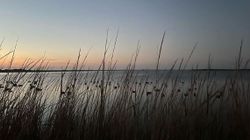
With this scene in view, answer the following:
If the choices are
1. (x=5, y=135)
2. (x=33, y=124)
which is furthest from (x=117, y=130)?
(x=5, y=135)

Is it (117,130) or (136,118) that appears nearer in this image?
(117,130)

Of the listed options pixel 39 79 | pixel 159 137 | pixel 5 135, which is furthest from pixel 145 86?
pixel 5 135

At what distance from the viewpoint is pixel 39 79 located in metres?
4.39

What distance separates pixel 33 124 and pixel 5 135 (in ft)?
2.07

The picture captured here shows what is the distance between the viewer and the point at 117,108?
442 cm

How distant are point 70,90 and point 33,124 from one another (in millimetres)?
604

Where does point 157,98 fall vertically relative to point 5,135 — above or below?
above

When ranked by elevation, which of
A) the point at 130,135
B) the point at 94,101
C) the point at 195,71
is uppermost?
the point at 195,71

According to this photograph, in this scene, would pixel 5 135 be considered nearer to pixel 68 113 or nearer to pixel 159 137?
pixel 68 113

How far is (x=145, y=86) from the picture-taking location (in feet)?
15.1

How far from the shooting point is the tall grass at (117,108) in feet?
13.4

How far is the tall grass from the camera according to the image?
4.09 meters

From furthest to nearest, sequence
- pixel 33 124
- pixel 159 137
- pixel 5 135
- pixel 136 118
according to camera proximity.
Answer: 1. pixel 136 118
2. pixel 33 124
3. pixel 159 137
4. pixel 5 135

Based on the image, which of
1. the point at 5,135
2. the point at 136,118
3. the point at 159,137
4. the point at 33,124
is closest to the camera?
the point at 5,135
